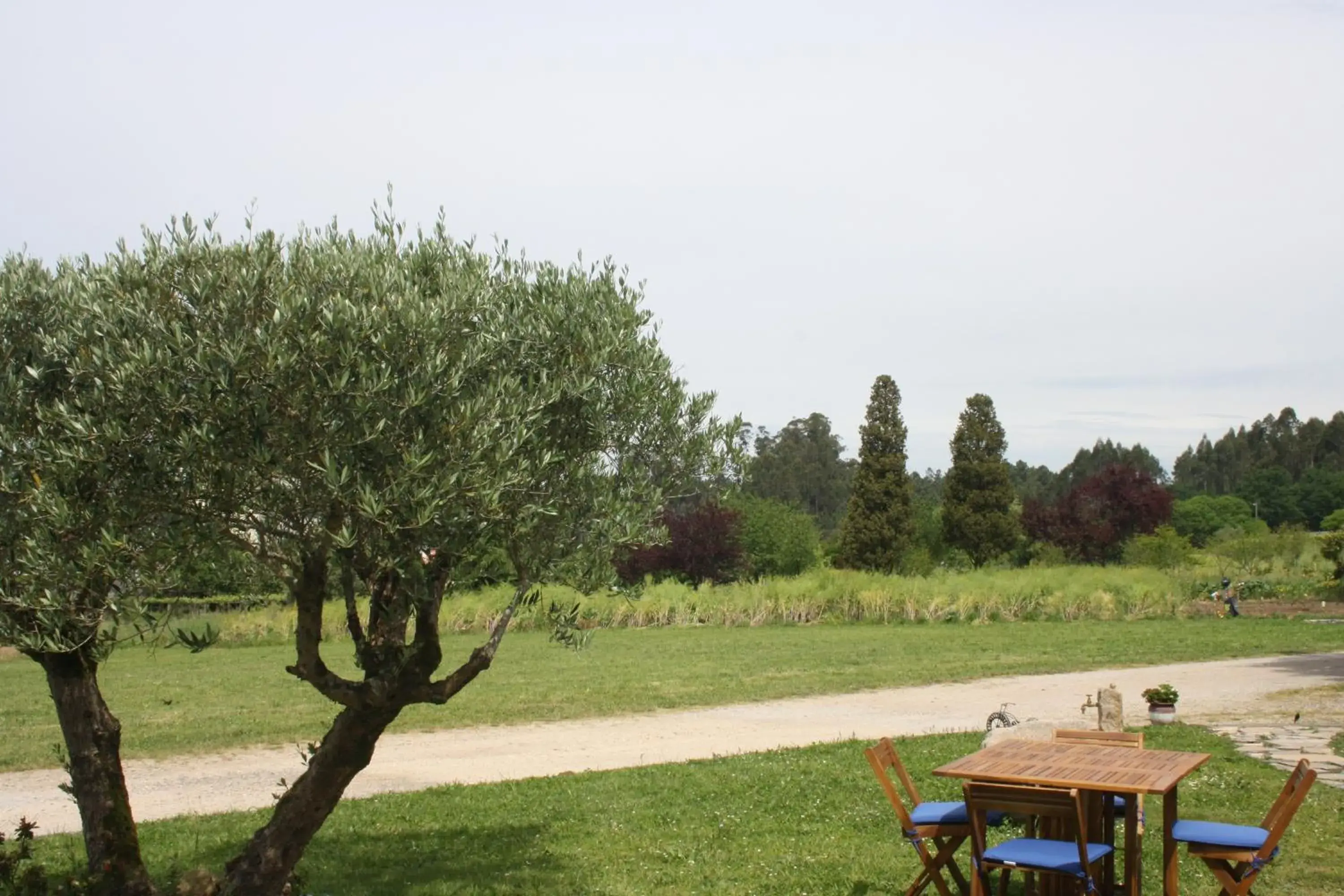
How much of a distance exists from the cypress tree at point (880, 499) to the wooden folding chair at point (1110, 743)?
34613mm

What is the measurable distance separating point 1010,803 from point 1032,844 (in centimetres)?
22

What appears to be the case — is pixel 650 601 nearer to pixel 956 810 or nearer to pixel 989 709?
pixel 989 709

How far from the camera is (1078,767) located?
6.29 meters

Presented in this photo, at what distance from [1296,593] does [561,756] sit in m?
29.1

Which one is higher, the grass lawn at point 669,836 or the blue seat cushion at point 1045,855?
the blue seat cushion at point 1045,855

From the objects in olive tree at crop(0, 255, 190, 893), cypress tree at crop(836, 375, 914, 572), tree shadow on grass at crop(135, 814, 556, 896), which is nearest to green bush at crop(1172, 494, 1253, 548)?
cypress tree at crop(836, 375, 914, 572)

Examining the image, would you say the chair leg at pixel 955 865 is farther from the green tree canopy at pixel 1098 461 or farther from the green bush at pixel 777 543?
the green tree canopy at pixel 1098 461

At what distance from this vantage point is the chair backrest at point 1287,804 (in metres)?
5.82

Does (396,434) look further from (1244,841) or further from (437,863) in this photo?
(1244,841)

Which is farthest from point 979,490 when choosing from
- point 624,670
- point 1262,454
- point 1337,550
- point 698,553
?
point 1262,454

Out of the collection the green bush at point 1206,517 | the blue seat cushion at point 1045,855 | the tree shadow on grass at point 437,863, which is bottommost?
the tree shadow on grass at point 437,863

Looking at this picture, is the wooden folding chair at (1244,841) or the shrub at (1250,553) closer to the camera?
the wooden folding chair at (1244,841)

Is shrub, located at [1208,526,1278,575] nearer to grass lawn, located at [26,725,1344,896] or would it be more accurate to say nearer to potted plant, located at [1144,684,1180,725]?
potted plant, located at [1144,684,1180,725]

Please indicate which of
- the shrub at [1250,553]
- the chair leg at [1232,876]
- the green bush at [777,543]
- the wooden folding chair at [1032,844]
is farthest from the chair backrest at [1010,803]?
the green bush at [777,543]
